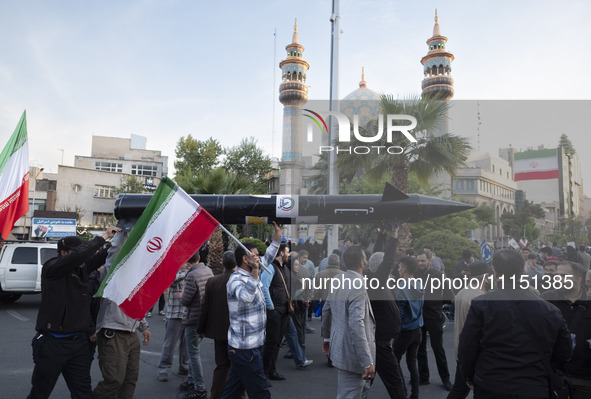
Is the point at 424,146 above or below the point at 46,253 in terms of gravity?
above

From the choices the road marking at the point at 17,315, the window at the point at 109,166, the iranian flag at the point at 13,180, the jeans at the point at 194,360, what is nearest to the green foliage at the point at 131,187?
the window at the point at 109,166

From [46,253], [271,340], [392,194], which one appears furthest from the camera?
[46,253]

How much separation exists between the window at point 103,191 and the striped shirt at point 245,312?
4083cm

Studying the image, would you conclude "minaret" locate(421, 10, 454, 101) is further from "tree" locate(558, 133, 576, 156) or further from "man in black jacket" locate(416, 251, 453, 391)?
"man in black jacket" locate(416, 251, 453, 391)

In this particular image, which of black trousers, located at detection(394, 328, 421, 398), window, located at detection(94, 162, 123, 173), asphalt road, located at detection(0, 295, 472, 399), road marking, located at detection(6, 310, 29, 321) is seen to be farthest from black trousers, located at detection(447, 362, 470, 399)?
window, located at detection(94, 162, 123, 173)

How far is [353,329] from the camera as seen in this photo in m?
3.69

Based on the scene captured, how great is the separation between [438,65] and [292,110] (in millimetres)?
16395

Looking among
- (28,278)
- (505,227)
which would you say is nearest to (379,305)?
(28,278)

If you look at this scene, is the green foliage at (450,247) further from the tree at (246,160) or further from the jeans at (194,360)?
the tree at (246,160)

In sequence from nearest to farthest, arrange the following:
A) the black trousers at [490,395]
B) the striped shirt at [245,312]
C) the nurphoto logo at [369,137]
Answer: the black trousers at [490,395] → the striped shirt at [245,312] → the nurphoto logo at [369,137]

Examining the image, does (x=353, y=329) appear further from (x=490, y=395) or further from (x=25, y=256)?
(x=25, y=256)

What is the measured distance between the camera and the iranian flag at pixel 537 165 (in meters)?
9.97

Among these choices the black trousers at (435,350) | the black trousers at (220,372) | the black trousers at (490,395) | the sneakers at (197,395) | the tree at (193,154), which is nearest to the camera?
the black trousers at (490,395)

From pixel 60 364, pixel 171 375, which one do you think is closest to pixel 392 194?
pixel 171 375
